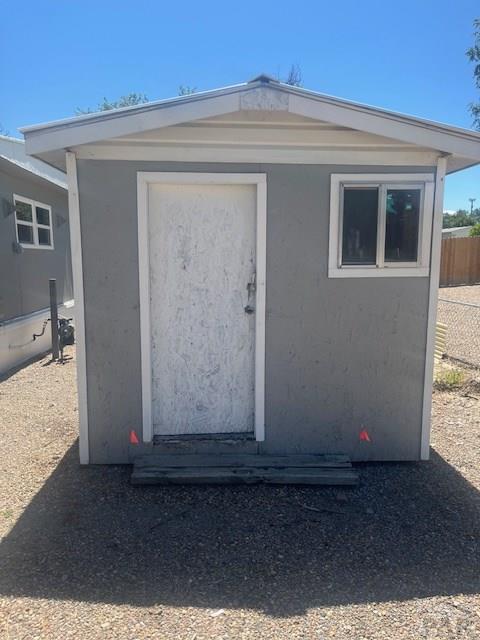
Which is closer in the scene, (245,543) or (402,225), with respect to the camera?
(245,543)

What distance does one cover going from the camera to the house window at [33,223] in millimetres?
8117

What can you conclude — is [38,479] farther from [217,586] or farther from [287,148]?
[287,148]

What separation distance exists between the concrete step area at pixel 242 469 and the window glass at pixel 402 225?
1711 mm

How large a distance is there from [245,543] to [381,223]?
2.56 meters

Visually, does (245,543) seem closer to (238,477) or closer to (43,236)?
(238,477)

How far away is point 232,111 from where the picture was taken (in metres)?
3.53

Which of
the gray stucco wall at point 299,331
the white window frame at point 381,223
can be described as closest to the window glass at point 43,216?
the gray stucco wall at point 299,331

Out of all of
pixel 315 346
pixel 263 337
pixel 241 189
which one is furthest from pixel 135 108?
pixel 315 346

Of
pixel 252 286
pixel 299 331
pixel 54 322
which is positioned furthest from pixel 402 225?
pixel 54 322

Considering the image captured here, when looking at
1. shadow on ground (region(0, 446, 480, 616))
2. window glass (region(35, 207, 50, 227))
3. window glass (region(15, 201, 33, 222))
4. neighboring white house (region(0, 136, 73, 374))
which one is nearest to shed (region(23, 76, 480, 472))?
shadow on ground (region(0, 446, 480, 616))

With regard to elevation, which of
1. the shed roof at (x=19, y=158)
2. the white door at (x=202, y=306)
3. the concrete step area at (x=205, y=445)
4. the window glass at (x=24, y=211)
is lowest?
the concrete step area at (x=205, y=445)

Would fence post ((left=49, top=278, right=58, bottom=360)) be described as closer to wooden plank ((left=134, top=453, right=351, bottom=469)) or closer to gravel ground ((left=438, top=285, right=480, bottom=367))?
wooden plank ((left=134, top=453, right=351, bottom=469))

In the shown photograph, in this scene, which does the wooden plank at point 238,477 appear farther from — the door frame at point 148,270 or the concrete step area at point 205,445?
the door frame at point 148,270

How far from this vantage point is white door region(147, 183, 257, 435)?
12.8ft
